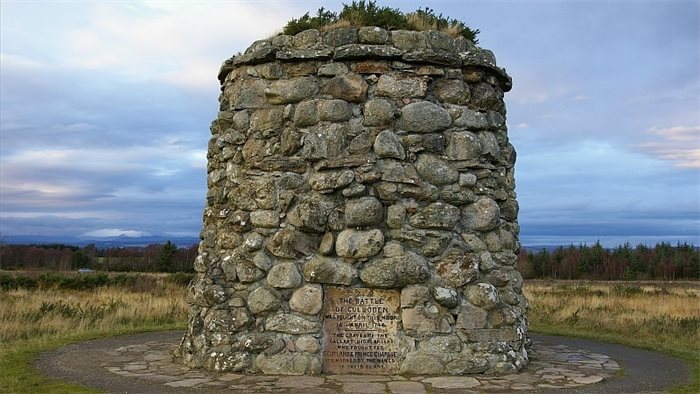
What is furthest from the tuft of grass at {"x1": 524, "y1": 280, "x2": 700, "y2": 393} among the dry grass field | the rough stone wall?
the dry grass field

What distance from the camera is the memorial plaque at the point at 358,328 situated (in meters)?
7.30

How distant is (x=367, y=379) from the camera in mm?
6941

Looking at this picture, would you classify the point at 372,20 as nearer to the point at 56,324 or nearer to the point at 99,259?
the point at 56,324

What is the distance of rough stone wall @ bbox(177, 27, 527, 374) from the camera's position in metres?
7.28

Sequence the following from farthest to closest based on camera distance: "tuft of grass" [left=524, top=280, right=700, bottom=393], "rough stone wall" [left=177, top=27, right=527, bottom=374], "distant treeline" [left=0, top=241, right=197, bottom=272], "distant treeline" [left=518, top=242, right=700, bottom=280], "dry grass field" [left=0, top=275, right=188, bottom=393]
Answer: "distant treeline" [left=518, top=242, right=700, bottom=280] < "distant treeline" [left=0, top=241, right=197, bottom=272] < "tuft of grass" [left=524, top=280, right=700, bottom=393] < "rough stone wall" [left=177, top=27, right=527, bottom=374] < "dry grass field" [left=0, top=275, right=188, bottom=393]

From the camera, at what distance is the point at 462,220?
7.70 meters

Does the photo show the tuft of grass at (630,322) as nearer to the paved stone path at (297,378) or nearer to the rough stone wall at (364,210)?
the paved stone path at (297,378)

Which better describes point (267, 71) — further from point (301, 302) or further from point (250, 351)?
point (250, 351)

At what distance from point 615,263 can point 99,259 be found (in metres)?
35.4

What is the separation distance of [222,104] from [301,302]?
10.5 feet

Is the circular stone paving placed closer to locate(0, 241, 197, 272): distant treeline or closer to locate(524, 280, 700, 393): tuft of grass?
locate(524, 280, 700, 393): tuft of grass

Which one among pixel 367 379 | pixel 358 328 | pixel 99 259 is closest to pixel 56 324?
pixel 358 328

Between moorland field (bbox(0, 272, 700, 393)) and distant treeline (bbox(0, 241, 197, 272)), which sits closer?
moorland field (bbox(0, 272, 700, 393))

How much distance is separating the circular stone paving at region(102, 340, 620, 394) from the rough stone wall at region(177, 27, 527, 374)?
0.23 m
